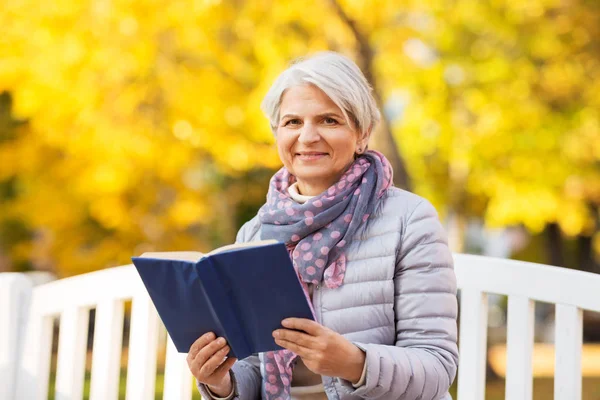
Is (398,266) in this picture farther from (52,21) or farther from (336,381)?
(52,21)

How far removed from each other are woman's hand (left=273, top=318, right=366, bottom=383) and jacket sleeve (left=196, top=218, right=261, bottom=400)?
1.61 ft

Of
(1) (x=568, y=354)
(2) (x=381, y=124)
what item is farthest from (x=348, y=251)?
(2) (x=381, y=124)

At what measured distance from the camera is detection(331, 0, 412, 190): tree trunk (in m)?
6.13

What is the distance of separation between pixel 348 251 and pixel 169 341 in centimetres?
79

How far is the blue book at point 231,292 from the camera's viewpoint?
5.82 ft

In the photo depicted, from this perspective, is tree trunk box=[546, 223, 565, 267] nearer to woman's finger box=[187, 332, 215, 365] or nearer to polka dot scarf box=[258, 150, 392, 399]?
polka dot scarf box=[258, 150, 392, 399]

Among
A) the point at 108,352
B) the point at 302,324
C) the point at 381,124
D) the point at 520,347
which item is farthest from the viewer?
the point at 381,124

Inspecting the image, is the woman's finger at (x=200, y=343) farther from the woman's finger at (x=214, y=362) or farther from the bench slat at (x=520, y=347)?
the bench slat at (x=520, y=347)

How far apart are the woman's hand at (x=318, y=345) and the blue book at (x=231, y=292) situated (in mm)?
24

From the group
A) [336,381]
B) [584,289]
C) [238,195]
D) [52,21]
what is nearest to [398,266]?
[336,381]

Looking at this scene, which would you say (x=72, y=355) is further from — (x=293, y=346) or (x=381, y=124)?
(x=381, y=124)

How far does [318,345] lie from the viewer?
6.15 ft

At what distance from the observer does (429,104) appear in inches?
392

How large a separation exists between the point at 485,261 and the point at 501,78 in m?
6.79
